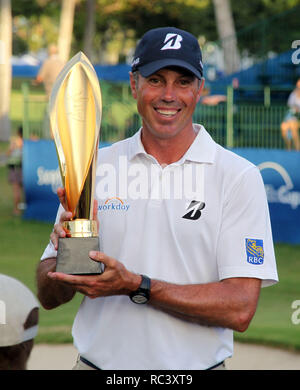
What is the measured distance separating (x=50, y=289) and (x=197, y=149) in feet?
2.52

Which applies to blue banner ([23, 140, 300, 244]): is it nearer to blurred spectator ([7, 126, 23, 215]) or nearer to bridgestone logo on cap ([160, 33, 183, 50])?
blurred spectator ([7, 126, 23, 215])

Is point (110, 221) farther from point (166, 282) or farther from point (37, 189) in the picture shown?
point (37, 189)

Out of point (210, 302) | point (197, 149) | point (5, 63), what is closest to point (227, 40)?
point (5, 63)

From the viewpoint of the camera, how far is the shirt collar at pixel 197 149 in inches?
130

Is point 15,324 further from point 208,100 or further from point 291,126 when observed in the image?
point 208,100

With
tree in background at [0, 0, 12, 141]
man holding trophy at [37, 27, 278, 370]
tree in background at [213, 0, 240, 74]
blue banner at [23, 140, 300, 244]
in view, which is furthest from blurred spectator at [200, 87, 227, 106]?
man holding trophy at [37, 27, 278, 370]

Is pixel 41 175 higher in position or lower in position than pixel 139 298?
higher

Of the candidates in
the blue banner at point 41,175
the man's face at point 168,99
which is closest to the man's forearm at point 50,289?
the man's face at point 168,99

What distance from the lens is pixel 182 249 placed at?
3.20m

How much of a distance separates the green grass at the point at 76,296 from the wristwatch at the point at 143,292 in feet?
17.7

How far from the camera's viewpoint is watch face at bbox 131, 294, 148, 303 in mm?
3043

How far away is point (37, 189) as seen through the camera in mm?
16453

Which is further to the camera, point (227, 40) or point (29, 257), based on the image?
point (227, 40)

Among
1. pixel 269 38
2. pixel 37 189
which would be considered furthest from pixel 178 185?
Answer: pixel 269 38
